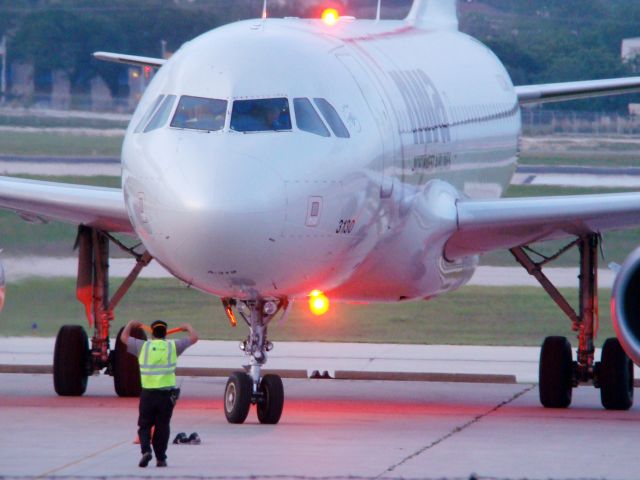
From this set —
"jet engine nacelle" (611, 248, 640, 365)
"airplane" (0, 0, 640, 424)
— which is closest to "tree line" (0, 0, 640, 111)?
"airplane" (0, 0, 640, 424)

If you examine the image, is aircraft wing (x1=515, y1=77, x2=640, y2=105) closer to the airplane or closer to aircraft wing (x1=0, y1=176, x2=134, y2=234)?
the airplane

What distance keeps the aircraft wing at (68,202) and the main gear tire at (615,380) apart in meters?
4.86

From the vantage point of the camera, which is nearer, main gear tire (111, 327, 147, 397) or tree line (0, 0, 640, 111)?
main gear tire (111, 327, 147, 397)

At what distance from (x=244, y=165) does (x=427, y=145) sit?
13.5ft

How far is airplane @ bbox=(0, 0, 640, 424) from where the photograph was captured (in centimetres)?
1330

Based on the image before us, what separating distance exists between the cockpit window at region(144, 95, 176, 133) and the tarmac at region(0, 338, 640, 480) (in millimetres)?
2409

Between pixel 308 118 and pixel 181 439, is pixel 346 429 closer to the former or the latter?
pixel 181 439

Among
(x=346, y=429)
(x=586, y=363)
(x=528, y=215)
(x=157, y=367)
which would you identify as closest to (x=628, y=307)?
(x=528, y=215)

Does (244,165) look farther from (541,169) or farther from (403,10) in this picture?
(541,169)

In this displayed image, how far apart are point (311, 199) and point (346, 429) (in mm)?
2186

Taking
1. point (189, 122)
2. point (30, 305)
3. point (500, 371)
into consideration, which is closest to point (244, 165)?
point (189, 122)

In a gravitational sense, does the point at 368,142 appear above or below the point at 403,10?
below

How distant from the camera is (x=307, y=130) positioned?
45.7 feet

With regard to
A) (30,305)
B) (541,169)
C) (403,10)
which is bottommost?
(30,305)
